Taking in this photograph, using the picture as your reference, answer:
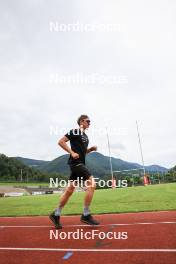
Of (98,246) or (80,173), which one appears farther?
(80,173)

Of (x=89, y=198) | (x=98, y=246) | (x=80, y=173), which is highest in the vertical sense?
(x=80, y=173)

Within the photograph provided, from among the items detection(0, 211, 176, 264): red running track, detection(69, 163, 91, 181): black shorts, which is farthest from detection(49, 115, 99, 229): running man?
detection(0, 211, 176, 264): red running track

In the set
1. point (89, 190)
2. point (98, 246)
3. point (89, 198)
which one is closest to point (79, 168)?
point (89, 190)

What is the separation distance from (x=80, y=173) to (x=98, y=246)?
172cm

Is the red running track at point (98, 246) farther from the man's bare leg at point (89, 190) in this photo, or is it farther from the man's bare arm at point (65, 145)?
the man's bare arm at point (65, 145)

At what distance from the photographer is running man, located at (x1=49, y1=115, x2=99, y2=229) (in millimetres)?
5609

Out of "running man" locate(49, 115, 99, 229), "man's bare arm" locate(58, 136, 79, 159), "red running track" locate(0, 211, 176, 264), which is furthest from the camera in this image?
"running man" locate(49, 115, 99, 229)

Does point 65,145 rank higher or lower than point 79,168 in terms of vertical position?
higher

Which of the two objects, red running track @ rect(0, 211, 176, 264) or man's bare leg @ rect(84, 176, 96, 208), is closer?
red running track @ rect(0, 211, 176, 264)

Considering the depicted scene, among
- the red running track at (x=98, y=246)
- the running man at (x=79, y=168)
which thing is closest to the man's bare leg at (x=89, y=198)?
the running man at (x=79, y=168)

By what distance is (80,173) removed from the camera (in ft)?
18.6

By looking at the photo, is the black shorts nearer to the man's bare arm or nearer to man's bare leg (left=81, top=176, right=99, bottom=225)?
man's bare leg (left=81, top=176, right=99, bottom=225)

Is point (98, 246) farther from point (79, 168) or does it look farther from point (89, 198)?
point (79, 168)

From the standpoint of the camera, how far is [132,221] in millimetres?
5945
